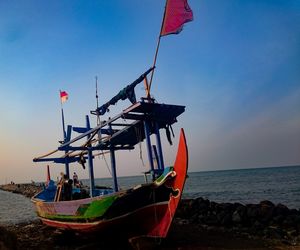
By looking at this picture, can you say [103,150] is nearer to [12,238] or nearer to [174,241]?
[174,241]

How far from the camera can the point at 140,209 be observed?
40.3ft

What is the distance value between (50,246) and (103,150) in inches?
209

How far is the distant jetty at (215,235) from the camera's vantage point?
12.6 m

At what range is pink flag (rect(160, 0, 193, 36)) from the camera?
1166 centimetres

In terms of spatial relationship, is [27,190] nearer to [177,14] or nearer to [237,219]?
[237,219]

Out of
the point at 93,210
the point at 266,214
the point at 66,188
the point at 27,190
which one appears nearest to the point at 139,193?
the point at 93,210

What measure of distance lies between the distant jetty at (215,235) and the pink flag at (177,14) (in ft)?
26.7

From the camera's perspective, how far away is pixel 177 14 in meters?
11.7

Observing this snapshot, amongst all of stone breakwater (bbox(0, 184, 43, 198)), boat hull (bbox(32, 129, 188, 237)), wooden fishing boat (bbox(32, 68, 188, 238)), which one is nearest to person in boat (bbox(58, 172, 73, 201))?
wooden fishing boat (bbox(32, 68, 188, 238))

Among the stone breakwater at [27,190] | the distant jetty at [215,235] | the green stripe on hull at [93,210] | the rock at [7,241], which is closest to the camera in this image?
the rock at [7,241]

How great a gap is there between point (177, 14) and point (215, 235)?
1028cm

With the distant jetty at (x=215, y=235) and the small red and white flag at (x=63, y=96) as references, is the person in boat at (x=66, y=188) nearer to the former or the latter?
the distant jetty at (x=215, y=235)

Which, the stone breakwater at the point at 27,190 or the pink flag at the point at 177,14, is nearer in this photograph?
the pink flag at the point at 177,14

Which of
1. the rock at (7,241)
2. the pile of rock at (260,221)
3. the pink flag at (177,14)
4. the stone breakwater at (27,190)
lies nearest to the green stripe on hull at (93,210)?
the rock at (7,241)
